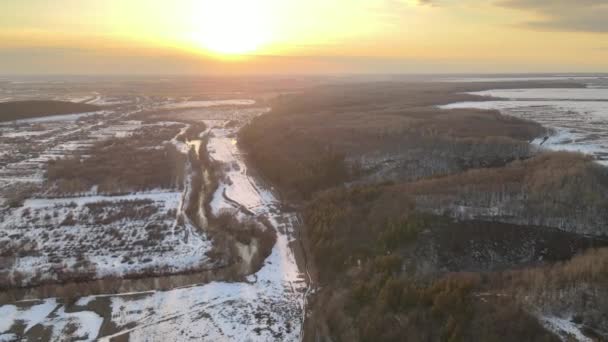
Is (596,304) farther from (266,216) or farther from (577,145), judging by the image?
(577,145)

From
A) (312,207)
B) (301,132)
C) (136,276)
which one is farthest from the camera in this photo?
(301,132)

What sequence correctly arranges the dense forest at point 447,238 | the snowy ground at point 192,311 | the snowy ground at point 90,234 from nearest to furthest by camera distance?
the dense forest at point 447,238 → the snowy ground at point 192,311 → the snowy ground at point 90,234

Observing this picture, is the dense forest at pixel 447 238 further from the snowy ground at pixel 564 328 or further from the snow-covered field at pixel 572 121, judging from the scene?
the snow-covered field at pixel 572 121

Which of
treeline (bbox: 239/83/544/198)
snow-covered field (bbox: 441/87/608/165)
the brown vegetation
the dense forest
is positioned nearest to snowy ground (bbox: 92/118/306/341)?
the dense forest

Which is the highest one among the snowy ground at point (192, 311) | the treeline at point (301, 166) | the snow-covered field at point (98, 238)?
the treeline at point (301, 166)

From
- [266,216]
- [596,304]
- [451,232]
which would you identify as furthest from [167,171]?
[596,304]

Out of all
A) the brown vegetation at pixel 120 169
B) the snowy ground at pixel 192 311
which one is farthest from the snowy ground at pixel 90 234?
the brown vegetation at pixel 120 169

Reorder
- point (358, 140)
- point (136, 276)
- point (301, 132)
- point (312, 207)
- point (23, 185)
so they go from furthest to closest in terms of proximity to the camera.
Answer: point (301, 132) → point (358, 140) → point (23, 185) → point (312, 207) → point (136, 276)

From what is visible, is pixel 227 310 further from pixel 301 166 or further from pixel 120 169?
pixel 120 169
